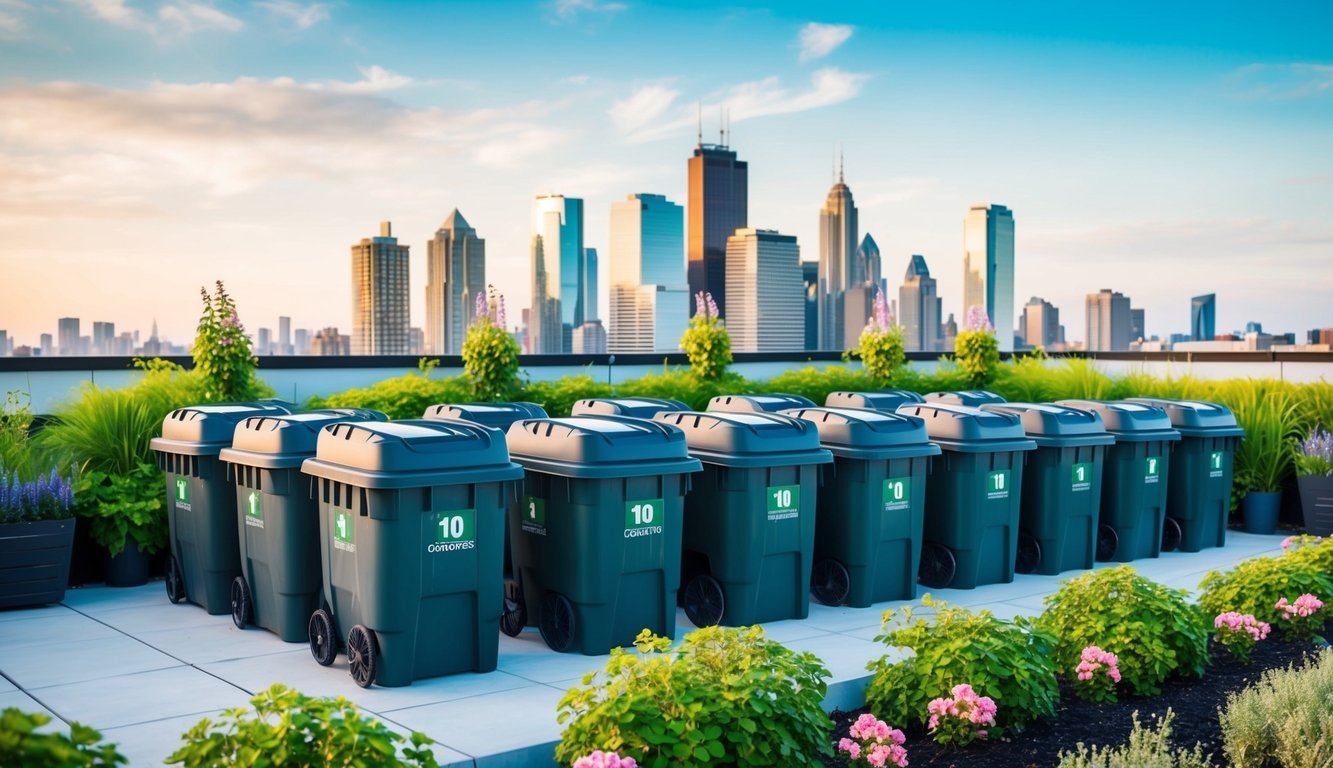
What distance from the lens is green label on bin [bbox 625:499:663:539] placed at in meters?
6.82

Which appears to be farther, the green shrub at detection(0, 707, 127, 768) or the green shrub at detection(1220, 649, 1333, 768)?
the green shrub at detection(1220, 649, 1333, 768)

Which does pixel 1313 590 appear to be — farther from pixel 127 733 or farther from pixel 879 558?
pixel 127 733

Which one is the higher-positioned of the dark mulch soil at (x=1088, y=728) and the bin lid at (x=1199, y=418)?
the bin lid at (x=1199, y=418)

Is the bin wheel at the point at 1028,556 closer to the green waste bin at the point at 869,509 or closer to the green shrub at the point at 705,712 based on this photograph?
the green waste bin at the point at 869,509

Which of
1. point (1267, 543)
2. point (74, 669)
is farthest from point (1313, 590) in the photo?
point (74, 669)

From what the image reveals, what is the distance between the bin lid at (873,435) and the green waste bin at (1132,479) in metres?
2.63

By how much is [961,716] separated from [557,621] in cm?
263

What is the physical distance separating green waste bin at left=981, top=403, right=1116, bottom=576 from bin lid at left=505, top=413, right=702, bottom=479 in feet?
11.5

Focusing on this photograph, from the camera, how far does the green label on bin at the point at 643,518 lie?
682 centimetres

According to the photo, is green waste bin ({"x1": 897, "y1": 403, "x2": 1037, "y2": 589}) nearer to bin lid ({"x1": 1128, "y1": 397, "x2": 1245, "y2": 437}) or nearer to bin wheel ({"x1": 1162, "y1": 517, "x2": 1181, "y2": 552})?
bin lid ({"x1": 1128, "y1": 397, "x2": 1245, "y2": 437})

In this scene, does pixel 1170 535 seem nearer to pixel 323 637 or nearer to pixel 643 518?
pixel 643 518

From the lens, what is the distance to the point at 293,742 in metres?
3.36

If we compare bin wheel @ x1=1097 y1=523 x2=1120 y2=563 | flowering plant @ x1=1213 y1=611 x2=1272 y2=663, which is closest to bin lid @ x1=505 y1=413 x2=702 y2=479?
flowering plant @ x1=1213 y1=611 x2=1272 y2=663

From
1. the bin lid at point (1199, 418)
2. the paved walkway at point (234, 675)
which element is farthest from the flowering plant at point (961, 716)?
the bin lid at point (1199, 418)
